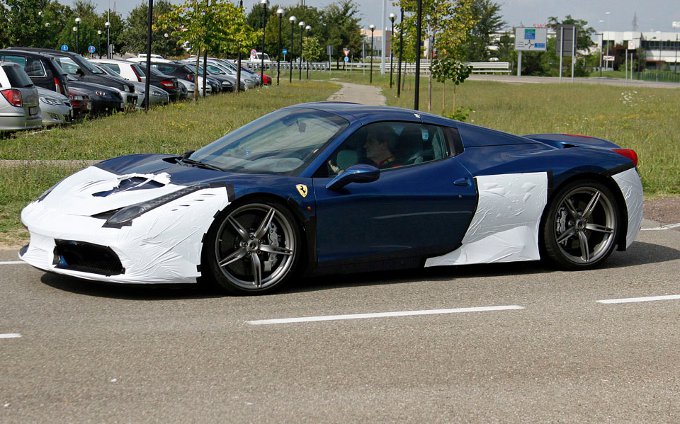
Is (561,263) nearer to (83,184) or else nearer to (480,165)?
(480,165)

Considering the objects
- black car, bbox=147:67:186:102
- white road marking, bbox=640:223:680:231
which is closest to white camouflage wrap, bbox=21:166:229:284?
white road marking, bbox=640:223:680:231

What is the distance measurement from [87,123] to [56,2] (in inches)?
3730

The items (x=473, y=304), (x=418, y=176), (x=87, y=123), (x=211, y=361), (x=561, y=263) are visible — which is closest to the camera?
(x=211, y=361)

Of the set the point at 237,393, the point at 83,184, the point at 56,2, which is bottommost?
the point at 237,393

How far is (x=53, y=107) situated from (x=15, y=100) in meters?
3.15

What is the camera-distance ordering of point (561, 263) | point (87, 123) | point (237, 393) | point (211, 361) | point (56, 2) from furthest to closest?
1. point (56, 2)
2. point (87, 123)
3. point (561, 263)
4. point (211, 361)
5. point (237, 393)

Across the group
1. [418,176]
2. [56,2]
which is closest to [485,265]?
[418,176]

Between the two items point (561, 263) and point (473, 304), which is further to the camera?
point (561, 263)

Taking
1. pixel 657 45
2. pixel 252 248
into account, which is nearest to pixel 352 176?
pixel 252 248

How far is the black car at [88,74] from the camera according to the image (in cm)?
2848

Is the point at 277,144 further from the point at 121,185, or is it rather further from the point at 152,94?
the point at 152,94

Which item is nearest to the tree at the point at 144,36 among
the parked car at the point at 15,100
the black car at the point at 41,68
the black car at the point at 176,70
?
the black car at the point at 176,70

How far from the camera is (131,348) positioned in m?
5.72

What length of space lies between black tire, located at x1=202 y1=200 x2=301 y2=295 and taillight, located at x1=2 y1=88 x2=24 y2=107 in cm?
1365
